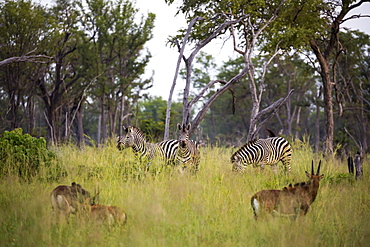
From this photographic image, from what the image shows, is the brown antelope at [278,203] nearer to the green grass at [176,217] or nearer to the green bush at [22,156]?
the green grass at [176,217]

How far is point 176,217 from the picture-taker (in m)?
5.91

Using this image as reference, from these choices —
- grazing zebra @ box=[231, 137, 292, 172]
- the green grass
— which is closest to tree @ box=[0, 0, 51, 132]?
grazing zebra @ box=[231, 137, 292, 172]

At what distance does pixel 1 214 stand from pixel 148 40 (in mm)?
23898

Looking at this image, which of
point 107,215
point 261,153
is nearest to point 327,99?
point 261,153

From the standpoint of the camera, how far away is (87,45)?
28.0m

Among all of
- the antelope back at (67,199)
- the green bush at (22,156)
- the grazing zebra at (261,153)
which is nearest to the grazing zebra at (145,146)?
the grazing zebra at (261,153)

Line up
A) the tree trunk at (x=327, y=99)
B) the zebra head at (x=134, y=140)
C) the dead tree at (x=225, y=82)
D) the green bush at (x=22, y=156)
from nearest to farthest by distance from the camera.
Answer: the green bush at (x=22, y=156) → the zebra head at (x=134, y=140) → the dead tree at (x=225, y=82) → the tree trunk at (x=327, y=99)

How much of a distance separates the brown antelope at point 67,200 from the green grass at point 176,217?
14 cm

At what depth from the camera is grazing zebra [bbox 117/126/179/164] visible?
10070 mm

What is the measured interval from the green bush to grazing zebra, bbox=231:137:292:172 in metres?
4.77

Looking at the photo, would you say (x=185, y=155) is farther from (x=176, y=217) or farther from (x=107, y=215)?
(x=107, y=215)

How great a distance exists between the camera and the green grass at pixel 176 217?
529 cm

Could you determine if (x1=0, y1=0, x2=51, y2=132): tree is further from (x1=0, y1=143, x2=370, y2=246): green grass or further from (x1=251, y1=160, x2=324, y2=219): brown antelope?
(x1=251, y1=160, x2=324, y2=219): brown antelope

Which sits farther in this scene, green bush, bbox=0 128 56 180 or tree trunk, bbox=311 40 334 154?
tree trunk, bbox=311 40 334 154
